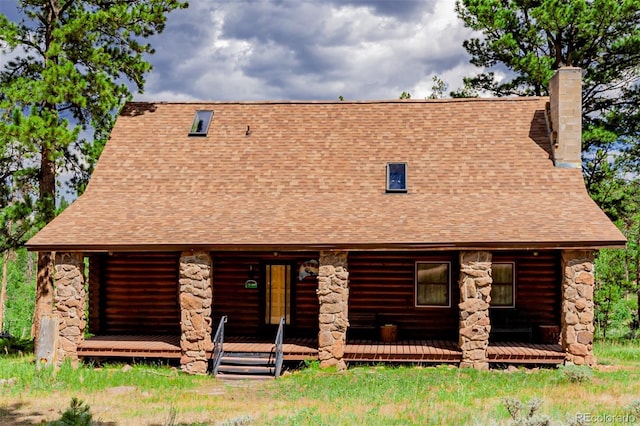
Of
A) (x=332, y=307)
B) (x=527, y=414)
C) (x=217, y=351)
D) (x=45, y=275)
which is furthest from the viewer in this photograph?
(x=45, y=275)

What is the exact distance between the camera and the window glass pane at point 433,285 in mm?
17688

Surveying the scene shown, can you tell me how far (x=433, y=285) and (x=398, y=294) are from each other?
104 centimetres

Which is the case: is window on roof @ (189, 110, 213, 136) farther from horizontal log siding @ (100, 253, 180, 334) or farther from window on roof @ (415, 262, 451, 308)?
window on roof @ (415, 262, 451, 308)

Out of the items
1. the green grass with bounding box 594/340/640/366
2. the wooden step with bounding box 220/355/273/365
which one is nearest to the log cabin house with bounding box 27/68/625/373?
the wooden step with bounding box 220/355/273/365

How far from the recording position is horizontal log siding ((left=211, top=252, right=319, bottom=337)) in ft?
59.2

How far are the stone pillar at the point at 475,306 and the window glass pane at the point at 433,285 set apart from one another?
2345 millimetres

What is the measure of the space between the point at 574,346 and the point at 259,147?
35.7ft

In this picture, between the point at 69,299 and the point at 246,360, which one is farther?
the point at 69,299

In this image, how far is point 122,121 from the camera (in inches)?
820

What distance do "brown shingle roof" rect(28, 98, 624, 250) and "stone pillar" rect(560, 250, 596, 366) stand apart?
0.62 meters

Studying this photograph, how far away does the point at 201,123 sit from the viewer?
67.9 ft

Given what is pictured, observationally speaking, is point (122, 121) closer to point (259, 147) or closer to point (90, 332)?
point (259, 147)

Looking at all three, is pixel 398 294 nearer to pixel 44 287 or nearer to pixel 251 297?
pixel 251 297

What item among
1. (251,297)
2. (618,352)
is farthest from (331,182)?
(618,352)
